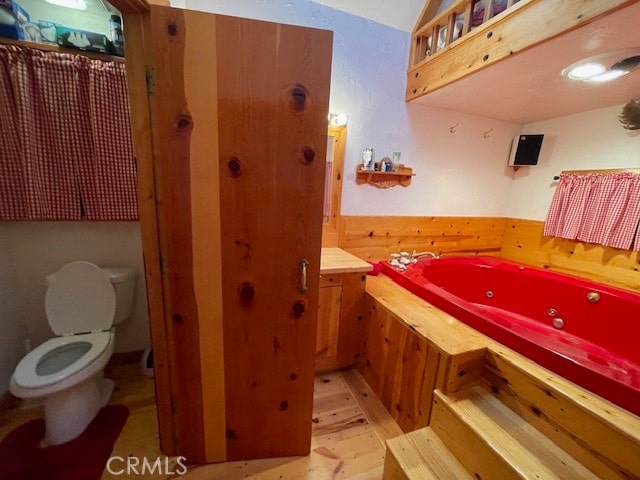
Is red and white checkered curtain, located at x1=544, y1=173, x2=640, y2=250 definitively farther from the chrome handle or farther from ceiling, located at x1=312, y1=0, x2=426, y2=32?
the chrome handle

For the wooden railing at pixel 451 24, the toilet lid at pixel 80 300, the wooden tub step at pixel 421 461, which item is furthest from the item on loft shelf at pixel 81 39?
the wooden tub step at pixel 421 461

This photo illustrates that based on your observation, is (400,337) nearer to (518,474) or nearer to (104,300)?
(518,474)

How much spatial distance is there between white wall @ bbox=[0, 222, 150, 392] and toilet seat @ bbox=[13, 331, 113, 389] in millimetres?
311

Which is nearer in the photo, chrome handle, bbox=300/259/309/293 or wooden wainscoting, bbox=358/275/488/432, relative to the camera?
chrome handle, bbox=300/259/309/293

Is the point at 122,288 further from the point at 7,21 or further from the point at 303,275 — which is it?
the point at 7,21

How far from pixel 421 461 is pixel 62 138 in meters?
2.38

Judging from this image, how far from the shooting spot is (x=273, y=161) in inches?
37.8

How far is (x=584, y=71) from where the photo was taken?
1.46 metres

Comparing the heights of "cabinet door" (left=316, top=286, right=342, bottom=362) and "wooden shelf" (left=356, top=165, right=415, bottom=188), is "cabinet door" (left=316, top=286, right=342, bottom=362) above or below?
below

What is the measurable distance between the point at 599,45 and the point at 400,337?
5.88 feet

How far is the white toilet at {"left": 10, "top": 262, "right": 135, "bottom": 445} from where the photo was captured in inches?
45.1

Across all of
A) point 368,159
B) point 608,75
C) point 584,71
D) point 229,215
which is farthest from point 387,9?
point 229,215

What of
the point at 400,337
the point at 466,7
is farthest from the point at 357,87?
the point at 400,337

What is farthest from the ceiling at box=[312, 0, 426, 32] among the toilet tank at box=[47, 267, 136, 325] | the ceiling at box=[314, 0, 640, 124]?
the toilet tank at box=[47, 267, 136, 325]
